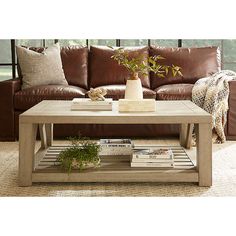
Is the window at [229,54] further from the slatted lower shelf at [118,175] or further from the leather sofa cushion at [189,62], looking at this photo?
the slatted lower shelf at [118,175]

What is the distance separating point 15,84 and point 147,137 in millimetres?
1316

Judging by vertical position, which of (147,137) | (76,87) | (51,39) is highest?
(51,39)

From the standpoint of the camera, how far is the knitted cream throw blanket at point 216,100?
4602 millimetres

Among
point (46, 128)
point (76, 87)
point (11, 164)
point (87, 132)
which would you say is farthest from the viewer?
point (76, 87)

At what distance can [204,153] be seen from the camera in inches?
125

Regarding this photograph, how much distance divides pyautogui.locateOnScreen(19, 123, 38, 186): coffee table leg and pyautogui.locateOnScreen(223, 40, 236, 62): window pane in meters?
3.97

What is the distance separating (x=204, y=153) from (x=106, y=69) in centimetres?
232

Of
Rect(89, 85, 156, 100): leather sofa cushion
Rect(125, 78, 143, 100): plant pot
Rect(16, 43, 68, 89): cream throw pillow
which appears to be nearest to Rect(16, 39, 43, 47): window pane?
Rect(16, 43, 68, 89): cream throw pillow

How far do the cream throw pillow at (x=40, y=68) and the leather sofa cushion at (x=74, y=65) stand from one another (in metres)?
0.13

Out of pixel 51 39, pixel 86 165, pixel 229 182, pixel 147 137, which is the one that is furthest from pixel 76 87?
pixel 229 182

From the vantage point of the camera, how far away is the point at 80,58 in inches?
211

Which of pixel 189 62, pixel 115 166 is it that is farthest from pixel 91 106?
pixel 189 62

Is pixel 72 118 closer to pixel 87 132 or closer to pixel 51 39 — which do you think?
pixel 87 132
